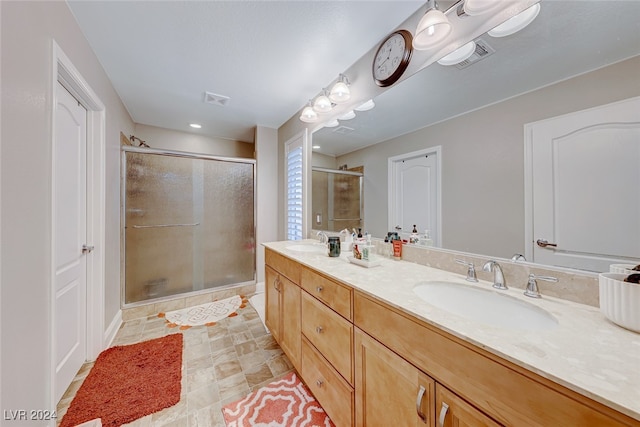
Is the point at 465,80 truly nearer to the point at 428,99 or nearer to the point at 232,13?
the point at 428,99

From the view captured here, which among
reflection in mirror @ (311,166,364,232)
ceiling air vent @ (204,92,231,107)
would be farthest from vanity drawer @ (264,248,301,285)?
ceiling air vent @ (204,92,231,107)

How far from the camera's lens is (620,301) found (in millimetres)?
624

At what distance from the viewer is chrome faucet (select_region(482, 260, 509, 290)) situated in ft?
3.07

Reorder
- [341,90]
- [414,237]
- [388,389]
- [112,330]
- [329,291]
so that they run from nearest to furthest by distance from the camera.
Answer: [388,389] → [329,291] → [414,237] → [341,90] → [112,330]

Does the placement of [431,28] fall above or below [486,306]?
above

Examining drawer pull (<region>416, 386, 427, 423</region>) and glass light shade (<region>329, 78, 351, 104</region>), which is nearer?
drawer pull (<region>416, 386, 427, 423</region>)

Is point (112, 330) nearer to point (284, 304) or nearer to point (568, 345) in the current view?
point (284, 304)

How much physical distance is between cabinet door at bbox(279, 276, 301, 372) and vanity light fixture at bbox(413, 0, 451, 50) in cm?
160

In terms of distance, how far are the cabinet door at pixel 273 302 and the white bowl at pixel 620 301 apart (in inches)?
63.0

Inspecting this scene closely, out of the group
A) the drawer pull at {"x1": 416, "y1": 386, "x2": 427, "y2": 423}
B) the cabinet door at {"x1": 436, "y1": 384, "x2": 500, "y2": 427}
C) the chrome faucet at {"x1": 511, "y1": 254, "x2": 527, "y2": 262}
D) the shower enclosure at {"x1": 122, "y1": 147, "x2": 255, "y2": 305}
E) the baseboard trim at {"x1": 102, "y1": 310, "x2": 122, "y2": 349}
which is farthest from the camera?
the shower enclosure at {"x1": 122, "y1": 147, "x2": 255, "y2": 305}

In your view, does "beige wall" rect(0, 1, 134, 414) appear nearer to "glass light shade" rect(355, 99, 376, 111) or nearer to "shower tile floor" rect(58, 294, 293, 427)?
"shower tile floor" rect(58, 294, 293, 427)

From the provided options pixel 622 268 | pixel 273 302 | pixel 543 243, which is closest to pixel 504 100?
pixel 543 243

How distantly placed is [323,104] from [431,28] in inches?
38.0

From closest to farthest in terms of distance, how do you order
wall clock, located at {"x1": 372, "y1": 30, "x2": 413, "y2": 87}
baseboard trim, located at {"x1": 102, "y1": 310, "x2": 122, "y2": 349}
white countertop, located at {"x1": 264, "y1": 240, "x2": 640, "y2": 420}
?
white countertop, located at {"x1": 264, "y1": 240, "x2": 640, "y2": 420}
wall clock, located at {"x1": 372, "y1": 30, "x2": 413, "y2": 87}
baseboard trim, located at {"x1": 102, "y1": 310, "x2": 122, "y2": 349}
